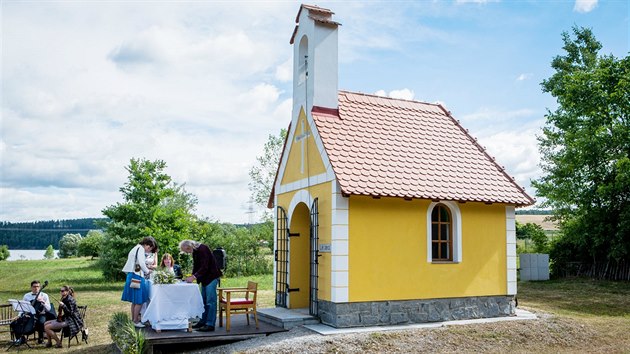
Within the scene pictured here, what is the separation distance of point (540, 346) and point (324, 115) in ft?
21.4

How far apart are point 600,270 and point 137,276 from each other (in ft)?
65.8

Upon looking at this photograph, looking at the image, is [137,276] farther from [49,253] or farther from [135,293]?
[49,253]

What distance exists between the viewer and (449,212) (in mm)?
12531

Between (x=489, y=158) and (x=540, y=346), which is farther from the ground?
(x=489, y=158)

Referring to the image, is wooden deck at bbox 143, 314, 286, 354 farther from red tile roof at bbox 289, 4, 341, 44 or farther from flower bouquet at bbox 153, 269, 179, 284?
red tile roof at bbox 289, 4, 341, 44

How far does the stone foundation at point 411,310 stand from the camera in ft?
35.9

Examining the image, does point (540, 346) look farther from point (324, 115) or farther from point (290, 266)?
point (324, 115)

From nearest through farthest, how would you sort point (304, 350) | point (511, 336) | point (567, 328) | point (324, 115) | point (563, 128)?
point (304, 350), point (511, 336), point (567, 328), point (324, 115), point (563, 128)

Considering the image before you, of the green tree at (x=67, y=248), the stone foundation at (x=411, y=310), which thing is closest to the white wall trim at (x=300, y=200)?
the stone foundation at (x=411, y=310)

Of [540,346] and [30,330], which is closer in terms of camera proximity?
[540,346]

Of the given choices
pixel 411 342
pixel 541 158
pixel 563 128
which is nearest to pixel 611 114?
pixel 563 128

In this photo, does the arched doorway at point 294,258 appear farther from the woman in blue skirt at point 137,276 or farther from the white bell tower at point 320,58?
the woman in blue skirt at point 137,276

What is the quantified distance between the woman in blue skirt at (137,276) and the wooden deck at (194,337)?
2.47 ft

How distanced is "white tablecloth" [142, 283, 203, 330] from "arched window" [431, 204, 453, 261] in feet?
17.3
